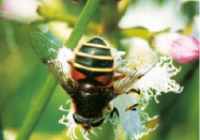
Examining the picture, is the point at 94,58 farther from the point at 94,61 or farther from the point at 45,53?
the point at 45,53

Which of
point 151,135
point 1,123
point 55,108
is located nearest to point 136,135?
point 151,135

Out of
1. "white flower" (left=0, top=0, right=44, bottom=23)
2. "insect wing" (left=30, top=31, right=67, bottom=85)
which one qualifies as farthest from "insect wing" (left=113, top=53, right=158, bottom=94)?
"white flower" (left=0, top=0, right=44, bottom=23)

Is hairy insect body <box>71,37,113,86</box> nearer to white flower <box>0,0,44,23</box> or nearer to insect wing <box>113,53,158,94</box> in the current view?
insect wing <box>113,53,158,94</box>

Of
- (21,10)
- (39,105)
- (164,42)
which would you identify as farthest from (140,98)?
(21,10)

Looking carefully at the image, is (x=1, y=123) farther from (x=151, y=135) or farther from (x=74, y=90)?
(x=151, y=135)

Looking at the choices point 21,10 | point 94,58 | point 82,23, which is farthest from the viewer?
point 21,10

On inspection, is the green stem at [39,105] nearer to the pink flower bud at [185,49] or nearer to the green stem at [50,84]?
the green stem at [50,84]
